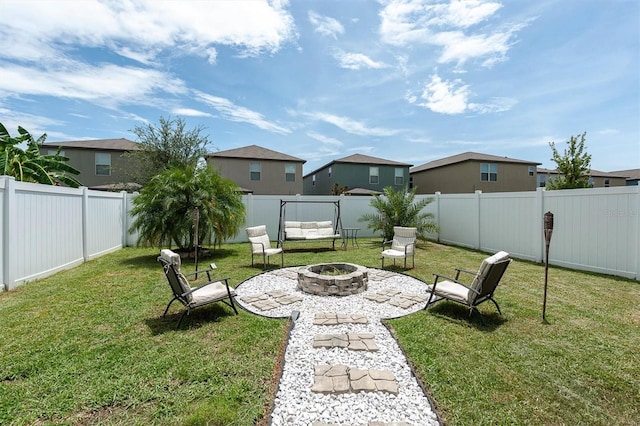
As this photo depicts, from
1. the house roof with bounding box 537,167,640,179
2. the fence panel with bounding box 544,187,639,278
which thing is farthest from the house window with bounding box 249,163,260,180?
the house roof with bounding box 537,167,640,179

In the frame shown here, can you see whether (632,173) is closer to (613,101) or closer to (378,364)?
(613,101)

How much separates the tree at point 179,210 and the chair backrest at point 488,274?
23.3ft

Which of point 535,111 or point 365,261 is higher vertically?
point 535,111

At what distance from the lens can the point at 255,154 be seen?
21984 millimetres

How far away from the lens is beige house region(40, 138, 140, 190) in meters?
19.9

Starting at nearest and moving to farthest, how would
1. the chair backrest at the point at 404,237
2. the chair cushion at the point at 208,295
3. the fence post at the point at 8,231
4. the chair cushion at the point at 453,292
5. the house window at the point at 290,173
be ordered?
the chair cushion at the point at 208,295
the chair cushion at the point at 453,292
the fence post at the point at 8,231
the chair backrest at the point at 404,237
the house window at the point at 290,173

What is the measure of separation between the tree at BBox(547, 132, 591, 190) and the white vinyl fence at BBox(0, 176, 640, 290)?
873cm

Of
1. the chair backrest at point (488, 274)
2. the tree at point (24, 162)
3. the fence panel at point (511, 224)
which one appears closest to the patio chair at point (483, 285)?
the chair backrest at point (488, 274)

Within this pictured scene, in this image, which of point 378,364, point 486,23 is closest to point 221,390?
point 378,364

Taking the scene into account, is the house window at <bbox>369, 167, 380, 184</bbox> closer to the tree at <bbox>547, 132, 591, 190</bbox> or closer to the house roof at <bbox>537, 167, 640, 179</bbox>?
the tree at <bbox>547, 132, 591, 190</bbox>

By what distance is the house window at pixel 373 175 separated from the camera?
80.6ft

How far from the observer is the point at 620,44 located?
7375 mm

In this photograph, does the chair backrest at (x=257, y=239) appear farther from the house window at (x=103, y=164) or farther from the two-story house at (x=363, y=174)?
the house window at (x=103, y=164)

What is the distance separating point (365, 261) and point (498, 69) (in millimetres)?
7812
